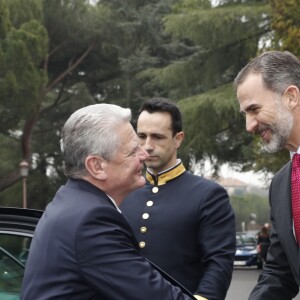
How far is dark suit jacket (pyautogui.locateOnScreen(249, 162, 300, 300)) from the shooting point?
3.29 metres

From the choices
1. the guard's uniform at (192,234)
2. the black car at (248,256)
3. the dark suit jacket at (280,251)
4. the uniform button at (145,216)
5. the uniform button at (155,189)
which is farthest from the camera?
the black car at (248,256)

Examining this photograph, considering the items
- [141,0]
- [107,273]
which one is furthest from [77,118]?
[141,0]

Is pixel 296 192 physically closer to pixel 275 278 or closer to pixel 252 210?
pixel 275 278

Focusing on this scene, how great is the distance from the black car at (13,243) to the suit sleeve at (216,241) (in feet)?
2.45

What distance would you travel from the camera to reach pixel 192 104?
2672 centimetres

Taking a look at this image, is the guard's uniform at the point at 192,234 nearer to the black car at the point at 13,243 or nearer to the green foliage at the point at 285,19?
the black car at the point at 13,243

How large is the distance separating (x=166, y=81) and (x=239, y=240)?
6.54 m

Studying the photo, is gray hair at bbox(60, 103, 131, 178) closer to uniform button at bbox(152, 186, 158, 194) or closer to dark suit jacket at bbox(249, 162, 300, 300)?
dark suit jacket at bbox(249, 162, 300, 300)

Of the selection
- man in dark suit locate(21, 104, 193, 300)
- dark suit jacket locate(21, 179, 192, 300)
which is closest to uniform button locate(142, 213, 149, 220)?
man in dark suit locate(21, 104, 193, 300)

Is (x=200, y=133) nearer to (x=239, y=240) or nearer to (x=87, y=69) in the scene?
(x=239, y=240)

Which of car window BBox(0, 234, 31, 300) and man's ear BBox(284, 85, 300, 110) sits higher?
man's ear BBox(284, 85, 300, 110)

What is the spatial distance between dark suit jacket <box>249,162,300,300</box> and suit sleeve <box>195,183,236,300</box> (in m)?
0.15

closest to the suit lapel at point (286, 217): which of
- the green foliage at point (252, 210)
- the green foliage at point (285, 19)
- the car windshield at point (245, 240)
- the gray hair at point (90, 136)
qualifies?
the gray hair at point (90, 136)

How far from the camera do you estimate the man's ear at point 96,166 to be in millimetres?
2736
